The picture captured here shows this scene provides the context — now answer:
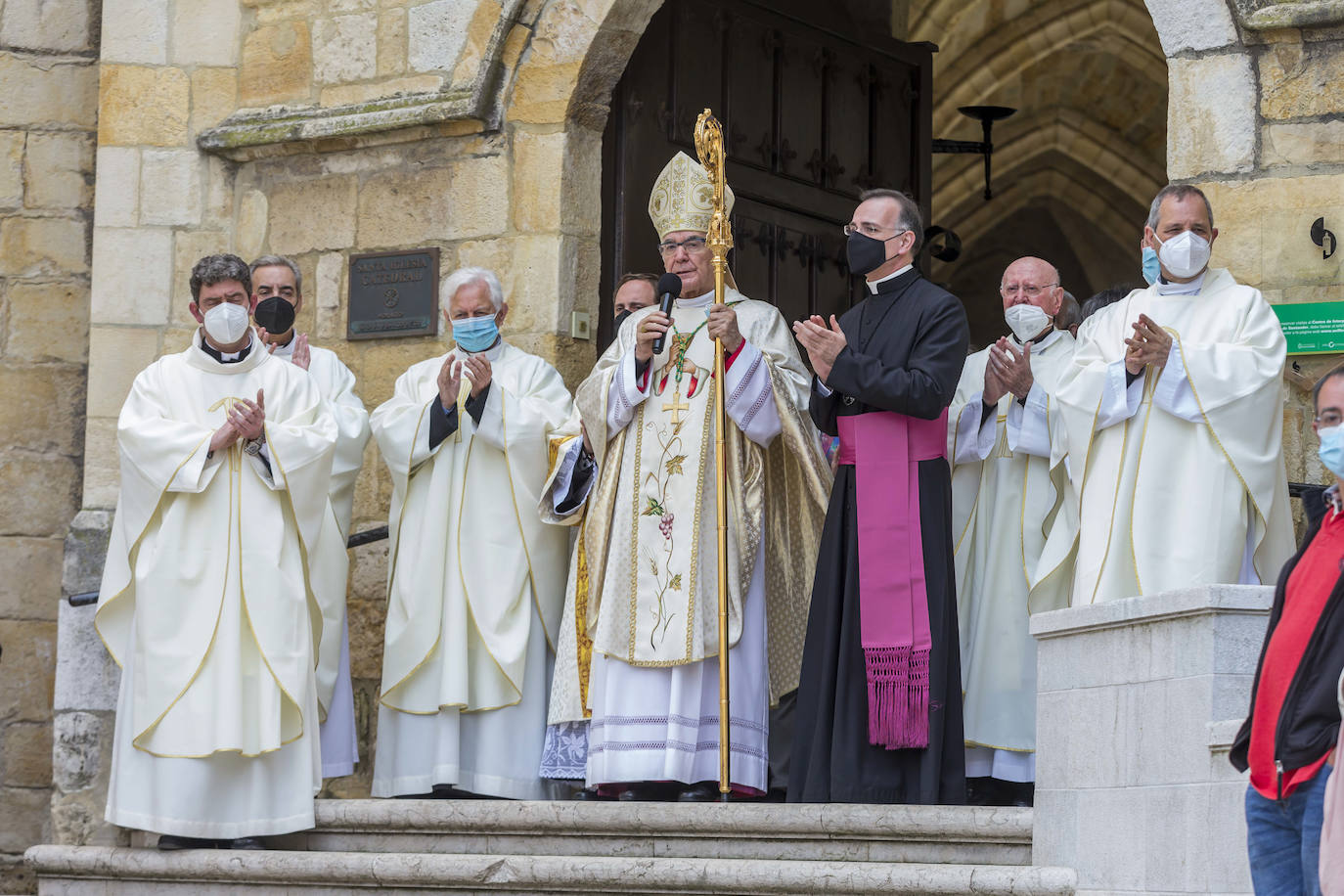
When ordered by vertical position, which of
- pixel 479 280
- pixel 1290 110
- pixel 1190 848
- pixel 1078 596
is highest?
pixel 1290 110

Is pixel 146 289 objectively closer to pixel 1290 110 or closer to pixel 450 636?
pixel 450 636

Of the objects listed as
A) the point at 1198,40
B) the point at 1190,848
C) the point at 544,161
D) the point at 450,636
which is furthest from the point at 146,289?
the point at 1190,848

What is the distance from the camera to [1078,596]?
620 cm

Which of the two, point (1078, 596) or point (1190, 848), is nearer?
point (1190, 848)

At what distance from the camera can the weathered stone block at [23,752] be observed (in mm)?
8789

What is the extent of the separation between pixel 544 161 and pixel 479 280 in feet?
3.11

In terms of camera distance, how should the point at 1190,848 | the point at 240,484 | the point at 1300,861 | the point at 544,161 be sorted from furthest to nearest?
1. the point at 544,161
2. the point at 240,484
3. the point at 1190,848
4. the point at 1300,861

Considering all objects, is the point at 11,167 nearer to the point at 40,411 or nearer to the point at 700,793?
the point at 40,411

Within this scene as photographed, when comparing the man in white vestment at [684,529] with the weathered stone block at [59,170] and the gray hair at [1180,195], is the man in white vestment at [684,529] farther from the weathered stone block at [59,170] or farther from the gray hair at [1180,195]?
the weathered stone block at [59,170]

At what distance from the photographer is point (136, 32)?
28.6ft

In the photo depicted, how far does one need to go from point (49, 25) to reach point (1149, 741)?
6019mm

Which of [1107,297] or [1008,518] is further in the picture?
[1107,297]

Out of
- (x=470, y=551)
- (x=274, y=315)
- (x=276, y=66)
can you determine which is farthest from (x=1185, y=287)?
(x=276, y=66)

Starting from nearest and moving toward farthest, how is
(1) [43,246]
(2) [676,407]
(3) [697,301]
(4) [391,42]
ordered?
(2) [676,407] → (3) [697,301] → (4) [391,42] → (1) [43,246]
